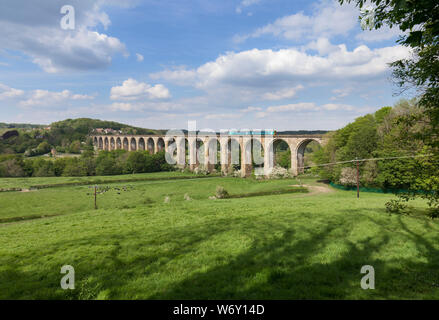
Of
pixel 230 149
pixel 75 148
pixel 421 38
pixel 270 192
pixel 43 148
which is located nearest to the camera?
pixel 421 38

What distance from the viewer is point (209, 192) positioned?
38.7 meters

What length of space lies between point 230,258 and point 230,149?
59510 millimetres

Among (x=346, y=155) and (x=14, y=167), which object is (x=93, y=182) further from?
(x=346, y=155)

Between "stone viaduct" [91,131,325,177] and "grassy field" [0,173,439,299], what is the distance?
39.8m

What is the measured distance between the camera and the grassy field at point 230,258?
14.8ft

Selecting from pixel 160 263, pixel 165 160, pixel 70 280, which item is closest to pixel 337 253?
pixel 160 263

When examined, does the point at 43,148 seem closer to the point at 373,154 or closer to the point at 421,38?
the point at 373,154

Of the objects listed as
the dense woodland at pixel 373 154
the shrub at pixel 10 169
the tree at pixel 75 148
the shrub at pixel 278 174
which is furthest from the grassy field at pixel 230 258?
the tree at pixel 75 148

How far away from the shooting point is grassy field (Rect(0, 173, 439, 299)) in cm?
450

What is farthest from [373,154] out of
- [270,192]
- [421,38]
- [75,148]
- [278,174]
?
[75,148]

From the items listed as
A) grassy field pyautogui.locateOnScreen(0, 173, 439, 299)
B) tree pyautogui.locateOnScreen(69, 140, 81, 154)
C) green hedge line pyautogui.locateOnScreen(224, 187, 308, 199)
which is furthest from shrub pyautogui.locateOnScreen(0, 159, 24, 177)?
grassy field pyautogui.locateOnScreen(0, 173, 439, 299)

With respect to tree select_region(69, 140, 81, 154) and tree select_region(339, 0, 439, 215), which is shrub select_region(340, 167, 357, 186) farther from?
tree select_region(69, 140, 81, 154)

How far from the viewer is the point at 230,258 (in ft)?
20.2

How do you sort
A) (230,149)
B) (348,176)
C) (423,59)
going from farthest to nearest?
(230,149)
(348,176)
(423,59)
